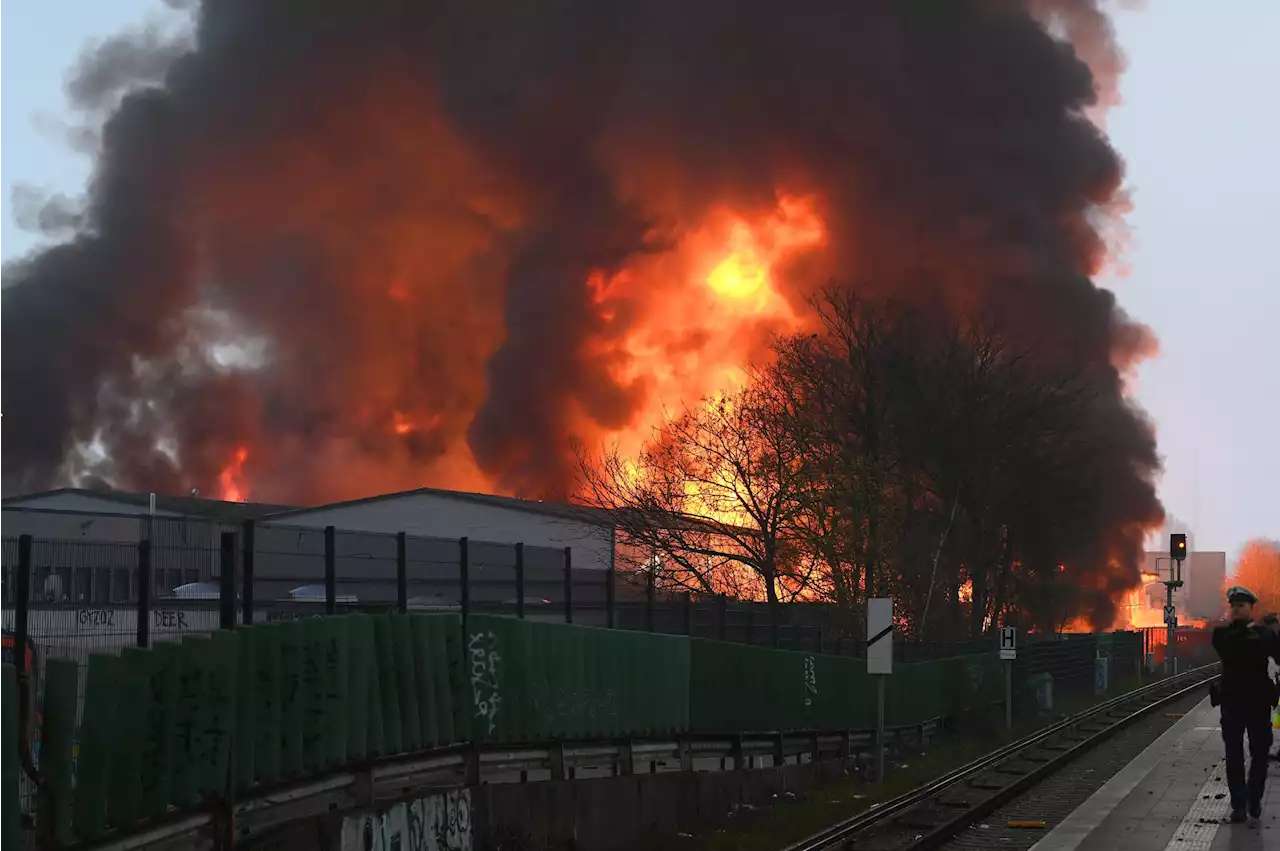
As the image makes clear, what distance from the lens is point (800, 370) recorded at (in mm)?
38688

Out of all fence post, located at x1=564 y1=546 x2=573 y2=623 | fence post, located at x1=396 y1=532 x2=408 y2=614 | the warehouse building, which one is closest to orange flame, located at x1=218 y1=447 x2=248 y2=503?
the warehouse building

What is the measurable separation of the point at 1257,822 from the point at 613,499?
2492cm

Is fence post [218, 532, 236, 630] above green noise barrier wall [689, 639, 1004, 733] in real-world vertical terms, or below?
above

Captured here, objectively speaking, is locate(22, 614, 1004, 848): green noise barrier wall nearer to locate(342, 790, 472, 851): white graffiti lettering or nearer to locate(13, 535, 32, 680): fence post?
locate(13, 535, 32, 680): fence post

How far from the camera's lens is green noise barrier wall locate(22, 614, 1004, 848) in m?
8.95

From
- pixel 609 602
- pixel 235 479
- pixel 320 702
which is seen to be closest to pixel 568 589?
pixel 609 602

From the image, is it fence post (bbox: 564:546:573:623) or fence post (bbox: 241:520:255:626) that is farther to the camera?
fence post (bbox: 564:546:573:623)

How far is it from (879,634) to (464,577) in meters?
9.84

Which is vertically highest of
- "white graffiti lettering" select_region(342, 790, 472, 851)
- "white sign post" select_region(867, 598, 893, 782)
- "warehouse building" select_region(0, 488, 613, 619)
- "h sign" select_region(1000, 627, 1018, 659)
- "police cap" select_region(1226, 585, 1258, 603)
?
"warehouse building" select_region(0, 488, 613, 619)

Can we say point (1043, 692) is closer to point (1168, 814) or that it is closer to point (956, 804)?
point (956, 804)

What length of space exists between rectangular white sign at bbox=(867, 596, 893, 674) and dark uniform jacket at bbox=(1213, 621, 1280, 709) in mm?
10074

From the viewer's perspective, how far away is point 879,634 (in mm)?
22578

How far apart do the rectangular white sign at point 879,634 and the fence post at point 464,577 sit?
A: 939 centimetres

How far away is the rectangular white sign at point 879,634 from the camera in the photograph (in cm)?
2231
